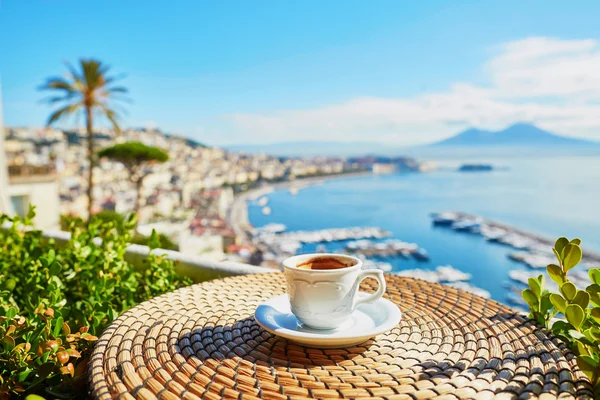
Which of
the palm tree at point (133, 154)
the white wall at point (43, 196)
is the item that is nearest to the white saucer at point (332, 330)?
the white wall at point (43, 196)

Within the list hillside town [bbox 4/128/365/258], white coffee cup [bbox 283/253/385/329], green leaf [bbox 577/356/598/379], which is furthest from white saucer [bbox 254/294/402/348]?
hillside town [bbox 4/128/365/258]

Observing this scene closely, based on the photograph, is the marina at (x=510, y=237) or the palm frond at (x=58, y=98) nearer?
the palm frond at (x=58, y=98)

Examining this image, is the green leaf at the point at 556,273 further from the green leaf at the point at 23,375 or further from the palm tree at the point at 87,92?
the palm tree at the point at 87,92

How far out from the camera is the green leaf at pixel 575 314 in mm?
664

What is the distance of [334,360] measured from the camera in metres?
0.65

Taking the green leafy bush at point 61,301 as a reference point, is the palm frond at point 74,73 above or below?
above

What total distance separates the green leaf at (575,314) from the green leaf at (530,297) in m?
0.29

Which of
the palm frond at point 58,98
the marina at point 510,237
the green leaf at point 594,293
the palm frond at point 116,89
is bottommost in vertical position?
the marina at point 510,237

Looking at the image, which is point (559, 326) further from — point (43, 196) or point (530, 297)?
point (43, 196)

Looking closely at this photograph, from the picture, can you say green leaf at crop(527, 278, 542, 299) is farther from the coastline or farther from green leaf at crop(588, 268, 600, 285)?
the coastline

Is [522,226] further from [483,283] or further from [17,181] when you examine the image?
[17,181]

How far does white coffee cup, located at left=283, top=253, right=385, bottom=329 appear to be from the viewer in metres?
0.69

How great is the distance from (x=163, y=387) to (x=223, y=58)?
66995mm

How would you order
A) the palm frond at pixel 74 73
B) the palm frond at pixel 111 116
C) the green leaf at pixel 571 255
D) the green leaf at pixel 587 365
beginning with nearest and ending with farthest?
the green leaf at pixel 587 365 < the green leaf at pixel 571 255 < the palm frond at pixel 74 73 < the palm frond at pixel 111 116
